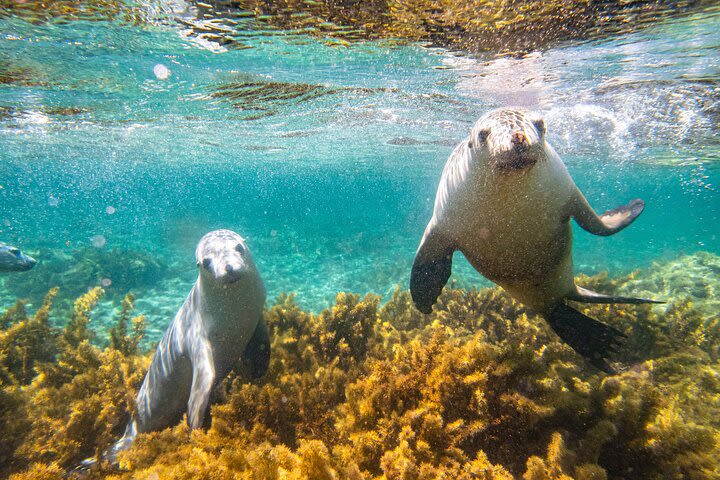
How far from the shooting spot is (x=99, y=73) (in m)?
8.16

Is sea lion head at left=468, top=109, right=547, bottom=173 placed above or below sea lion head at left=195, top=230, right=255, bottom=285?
above

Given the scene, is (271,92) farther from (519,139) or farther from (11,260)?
(519,139)

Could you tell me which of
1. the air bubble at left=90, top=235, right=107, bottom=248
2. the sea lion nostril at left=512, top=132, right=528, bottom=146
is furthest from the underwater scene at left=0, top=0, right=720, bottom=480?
the air bubble at left=90, top=235, right=107, bottom=248

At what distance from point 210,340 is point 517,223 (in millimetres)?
3286

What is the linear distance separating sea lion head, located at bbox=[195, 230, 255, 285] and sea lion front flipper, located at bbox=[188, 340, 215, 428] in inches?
30.7

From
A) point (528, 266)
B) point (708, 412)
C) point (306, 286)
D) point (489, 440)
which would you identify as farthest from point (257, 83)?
point (708, 412)

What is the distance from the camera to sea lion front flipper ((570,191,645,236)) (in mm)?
3104

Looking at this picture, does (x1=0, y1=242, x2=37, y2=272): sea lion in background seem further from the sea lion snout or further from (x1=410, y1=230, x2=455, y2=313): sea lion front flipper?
the sea lion snout

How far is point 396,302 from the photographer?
20.6 feet

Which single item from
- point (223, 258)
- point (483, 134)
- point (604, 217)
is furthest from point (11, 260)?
point (604, 217)

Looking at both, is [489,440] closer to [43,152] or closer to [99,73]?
[99,73]

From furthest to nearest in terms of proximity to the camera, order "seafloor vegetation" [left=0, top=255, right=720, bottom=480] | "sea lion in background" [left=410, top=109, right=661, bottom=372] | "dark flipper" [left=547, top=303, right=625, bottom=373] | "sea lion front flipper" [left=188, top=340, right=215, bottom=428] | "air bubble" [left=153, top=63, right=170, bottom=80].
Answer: "air bubble" [left=153, top=63, right=170, bottom=80] → "dark flipper" [left=547, top=303, right=625, bottom=373] → "sea lion front flipper" [left=188, top=340, right=215, bottom=428] → "sea lion in background" [left=410, top=109, right=661, bottom=372] → "seafloor vegetation" [left=0, top=255, right=720, bottom=480]

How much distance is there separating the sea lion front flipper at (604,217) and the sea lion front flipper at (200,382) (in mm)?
3742

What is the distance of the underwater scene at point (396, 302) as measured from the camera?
85.8 inches
